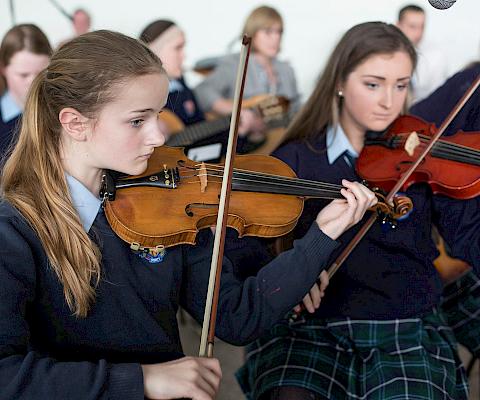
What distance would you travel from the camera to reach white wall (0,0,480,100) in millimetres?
3850

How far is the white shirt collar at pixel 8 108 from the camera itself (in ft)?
6.77

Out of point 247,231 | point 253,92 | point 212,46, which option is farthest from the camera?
point 212,46

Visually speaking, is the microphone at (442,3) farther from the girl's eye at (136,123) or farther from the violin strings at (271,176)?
the girl's eye at (136,123)

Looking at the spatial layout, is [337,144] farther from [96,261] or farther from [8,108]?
[8,108]

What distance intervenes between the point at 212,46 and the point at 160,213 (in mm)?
3337

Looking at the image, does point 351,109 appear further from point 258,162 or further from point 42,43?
point 42,43

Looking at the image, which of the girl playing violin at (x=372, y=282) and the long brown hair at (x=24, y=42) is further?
the long brown hair at (x=24, y=42)

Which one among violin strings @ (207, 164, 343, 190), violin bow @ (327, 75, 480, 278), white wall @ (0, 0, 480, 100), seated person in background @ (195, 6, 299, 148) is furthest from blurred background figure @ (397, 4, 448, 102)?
violin strings @ (207, 164, 343, 190)

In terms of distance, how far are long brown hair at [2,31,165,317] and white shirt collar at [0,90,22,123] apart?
105 cm

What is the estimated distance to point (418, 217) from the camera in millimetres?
1447

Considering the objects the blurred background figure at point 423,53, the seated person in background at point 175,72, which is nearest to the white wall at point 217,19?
the blurred background figure at point 423,53

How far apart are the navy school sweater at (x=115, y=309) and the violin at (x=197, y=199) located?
5 cm

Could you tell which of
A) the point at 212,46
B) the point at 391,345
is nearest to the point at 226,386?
the point at 391,345

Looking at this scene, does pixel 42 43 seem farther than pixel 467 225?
Yes
